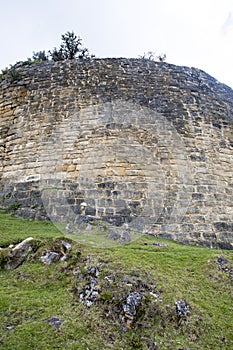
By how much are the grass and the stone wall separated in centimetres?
180

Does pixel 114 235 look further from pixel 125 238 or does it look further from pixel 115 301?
pixel 115 301

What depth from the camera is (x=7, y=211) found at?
25.3 ft

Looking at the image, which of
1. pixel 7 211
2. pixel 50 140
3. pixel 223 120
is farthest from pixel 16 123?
pixel 223 120

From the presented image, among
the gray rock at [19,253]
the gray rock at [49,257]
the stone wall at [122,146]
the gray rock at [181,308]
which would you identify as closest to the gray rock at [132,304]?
the gray rock at [181,308]

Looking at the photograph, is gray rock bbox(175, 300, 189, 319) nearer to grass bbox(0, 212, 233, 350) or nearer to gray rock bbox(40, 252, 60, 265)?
grass bbox(0, 212, 233, 350)

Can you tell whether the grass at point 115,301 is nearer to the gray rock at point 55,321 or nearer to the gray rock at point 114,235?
the gray rock at point 55,321

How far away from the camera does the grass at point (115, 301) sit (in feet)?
11.5

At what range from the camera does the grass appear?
352 centimetres

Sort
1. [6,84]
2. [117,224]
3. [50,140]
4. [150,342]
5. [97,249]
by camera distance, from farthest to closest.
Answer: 1. [6,84]
2. [50,140]
3. [117,224]
4. [97,249]
5. [150,342]

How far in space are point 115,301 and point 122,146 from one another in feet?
15.5

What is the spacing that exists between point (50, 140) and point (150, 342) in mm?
5947

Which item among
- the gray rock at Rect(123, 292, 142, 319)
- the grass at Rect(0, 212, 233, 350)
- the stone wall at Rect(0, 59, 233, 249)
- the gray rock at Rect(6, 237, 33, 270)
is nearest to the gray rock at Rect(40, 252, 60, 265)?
the grass at Rect(0, 212, 233, 350)

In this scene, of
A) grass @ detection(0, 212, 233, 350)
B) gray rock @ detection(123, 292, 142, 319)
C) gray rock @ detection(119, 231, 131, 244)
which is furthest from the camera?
gray rock @ detection(119, 231, 131, 244)

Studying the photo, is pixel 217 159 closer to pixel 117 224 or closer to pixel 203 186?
pixel 203 186
